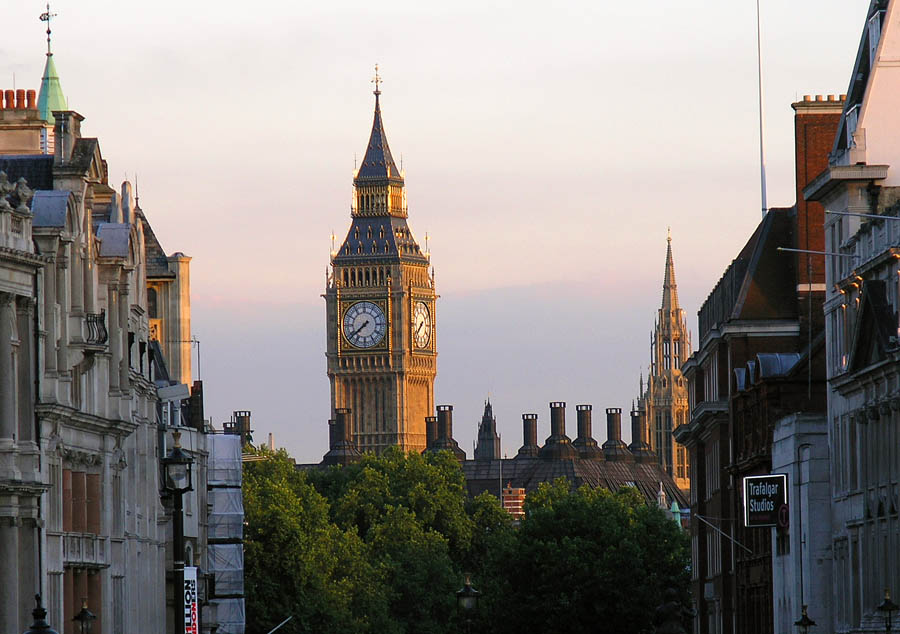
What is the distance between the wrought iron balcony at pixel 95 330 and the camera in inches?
2301

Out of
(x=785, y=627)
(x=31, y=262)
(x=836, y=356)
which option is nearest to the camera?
(x=31, y=262)

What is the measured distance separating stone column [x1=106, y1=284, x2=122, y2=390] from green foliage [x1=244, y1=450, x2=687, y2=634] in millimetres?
45512

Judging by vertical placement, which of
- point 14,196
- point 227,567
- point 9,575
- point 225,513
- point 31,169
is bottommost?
point 227,567

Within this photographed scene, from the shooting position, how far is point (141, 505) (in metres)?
67.2

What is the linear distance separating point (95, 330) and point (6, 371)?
6.45 m

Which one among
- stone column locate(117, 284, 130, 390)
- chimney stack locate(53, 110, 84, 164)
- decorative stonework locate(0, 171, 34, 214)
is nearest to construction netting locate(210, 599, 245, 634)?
stone column locate(117, 284, 130, 390)

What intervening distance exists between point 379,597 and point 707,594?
50.8m

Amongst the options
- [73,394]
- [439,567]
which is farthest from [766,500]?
[439,567]

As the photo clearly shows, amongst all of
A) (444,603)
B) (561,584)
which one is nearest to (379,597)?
(444,603)

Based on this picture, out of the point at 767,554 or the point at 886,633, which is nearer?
the point at 886,633

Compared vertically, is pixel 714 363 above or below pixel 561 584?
above

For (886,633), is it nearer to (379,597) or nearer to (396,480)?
(379,597)

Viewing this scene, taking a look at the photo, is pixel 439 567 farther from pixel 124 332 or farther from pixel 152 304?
pixel 124 332

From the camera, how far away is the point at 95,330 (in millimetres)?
58781
